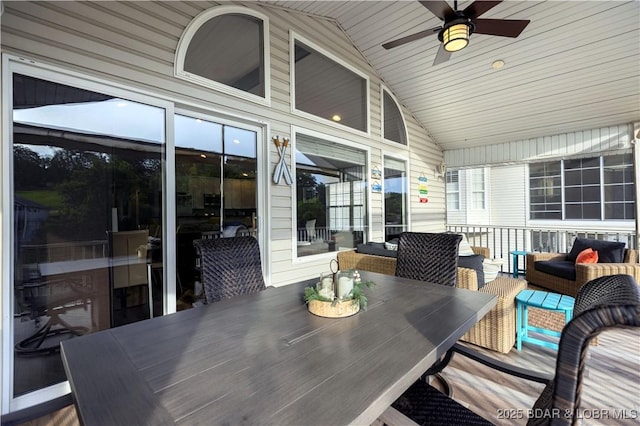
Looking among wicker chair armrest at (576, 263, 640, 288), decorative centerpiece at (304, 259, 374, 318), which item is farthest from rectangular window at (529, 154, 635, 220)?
decorative centerpiece at (304, 259, 374, 318)

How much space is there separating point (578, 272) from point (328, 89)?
4333 mm

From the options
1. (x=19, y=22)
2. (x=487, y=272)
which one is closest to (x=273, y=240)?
(x=487, y=272)

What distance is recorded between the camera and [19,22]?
212 centimetres

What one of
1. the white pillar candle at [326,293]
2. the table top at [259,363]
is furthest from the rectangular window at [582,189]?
the white pillar candle at [326,293]

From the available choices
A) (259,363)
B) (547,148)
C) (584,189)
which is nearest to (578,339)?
(259,363)

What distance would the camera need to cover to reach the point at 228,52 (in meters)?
3.44

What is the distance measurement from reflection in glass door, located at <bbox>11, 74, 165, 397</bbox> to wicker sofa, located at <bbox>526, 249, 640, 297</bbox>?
16.5 feet

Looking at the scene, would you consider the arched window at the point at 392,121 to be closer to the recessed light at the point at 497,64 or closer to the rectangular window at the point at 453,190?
the recessed light at the point at 497,64

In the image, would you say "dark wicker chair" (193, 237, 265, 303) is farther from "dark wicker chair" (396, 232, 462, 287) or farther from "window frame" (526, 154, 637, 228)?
"window frame" (526, 154, 637, 228)

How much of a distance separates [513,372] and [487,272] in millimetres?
2137

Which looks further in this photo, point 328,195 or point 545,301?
point 328,195

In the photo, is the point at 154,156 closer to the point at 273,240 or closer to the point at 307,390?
the point at 273,240

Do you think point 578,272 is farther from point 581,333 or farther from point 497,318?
point 581,333

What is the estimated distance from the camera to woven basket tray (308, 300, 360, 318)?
5.04ft
